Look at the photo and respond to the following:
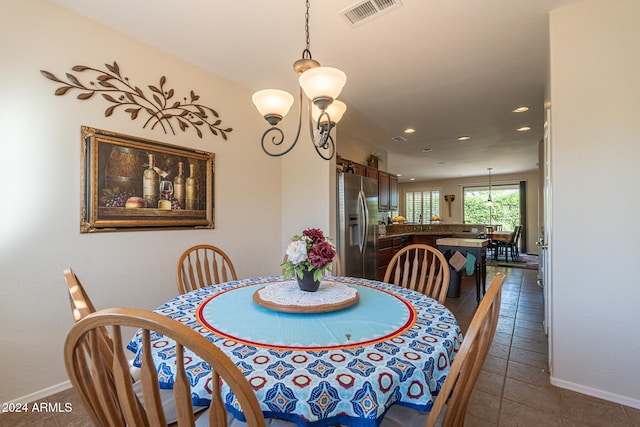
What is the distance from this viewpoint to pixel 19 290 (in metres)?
1.75

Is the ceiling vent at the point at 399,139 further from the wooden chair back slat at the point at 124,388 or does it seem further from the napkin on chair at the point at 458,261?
the wooden chair back slat at the point at 124,388

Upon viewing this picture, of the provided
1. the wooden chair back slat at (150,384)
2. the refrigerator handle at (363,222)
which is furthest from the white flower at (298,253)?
the refrigerator handle at (363,222)

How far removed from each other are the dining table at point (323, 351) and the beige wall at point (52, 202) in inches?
43.0

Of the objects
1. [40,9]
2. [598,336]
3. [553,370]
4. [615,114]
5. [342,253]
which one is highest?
[40,9]

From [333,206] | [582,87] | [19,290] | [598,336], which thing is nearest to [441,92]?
[582,87]

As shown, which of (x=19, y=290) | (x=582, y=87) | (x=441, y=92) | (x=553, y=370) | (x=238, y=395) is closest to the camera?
(x=238, y=395)

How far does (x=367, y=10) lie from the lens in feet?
6.33

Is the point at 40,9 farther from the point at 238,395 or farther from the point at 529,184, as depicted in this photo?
the point at 529,184

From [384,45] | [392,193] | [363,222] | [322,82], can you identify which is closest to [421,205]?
[392,193]

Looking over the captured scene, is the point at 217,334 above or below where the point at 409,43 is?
below

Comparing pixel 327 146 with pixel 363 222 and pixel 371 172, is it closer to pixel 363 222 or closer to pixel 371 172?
pixel 363 222

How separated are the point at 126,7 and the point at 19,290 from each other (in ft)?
6.41

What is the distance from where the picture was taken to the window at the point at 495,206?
952cm

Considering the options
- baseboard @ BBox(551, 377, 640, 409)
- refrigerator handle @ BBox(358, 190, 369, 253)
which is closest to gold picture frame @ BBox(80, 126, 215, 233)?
refrigerator handle @ BBox(358, 190, 369, 253)
